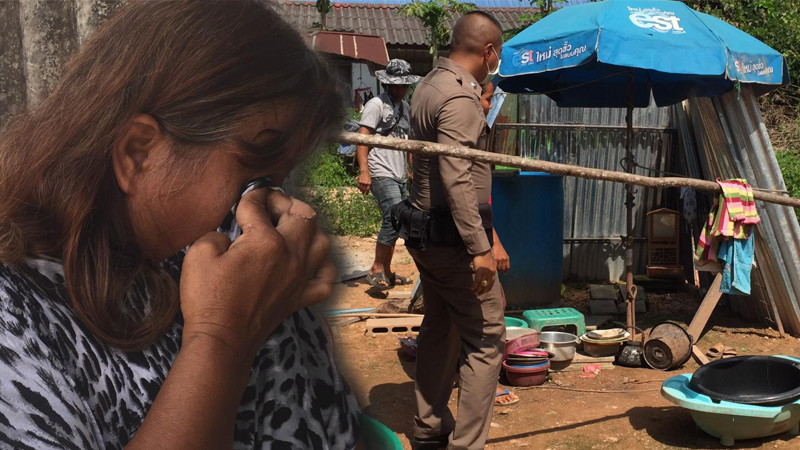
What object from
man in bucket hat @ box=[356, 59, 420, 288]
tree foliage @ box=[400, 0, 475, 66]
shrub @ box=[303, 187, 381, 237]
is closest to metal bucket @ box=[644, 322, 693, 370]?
man in bucket hat @ box=[356, 59, 420, 288]

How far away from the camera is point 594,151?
744 centimetres

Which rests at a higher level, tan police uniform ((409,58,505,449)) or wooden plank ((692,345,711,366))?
tan police uniform ((409,58,505,449))

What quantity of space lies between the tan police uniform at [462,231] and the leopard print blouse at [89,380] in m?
2.47

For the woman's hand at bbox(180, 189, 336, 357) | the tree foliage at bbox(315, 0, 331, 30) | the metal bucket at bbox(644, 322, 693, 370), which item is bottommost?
the metal bucket at bbox(644, 322, 693, 370)

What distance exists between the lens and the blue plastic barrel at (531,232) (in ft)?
20.9

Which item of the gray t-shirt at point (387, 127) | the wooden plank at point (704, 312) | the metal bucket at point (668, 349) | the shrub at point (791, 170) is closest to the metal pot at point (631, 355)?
the metal bucket at point (668, 349)

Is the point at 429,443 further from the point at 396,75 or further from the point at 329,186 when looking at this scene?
the point at 329,186

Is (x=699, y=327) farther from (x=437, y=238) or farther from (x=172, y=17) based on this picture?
(x=172, y=17)

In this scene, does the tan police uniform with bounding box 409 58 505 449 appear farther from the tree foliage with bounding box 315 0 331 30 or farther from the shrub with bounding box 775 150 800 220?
the shrub with bounding box 775 150 800 220

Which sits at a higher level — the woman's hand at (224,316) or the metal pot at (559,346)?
the woman's hand at (224,316)

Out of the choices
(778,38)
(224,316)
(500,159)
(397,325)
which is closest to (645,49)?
(397,325)

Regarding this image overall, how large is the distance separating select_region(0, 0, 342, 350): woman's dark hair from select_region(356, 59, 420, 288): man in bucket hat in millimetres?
4026

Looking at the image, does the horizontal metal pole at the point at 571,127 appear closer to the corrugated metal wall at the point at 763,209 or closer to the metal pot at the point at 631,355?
the corrugated metal wall at the point at 763,209

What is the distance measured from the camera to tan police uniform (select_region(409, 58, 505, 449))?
3.18 m
